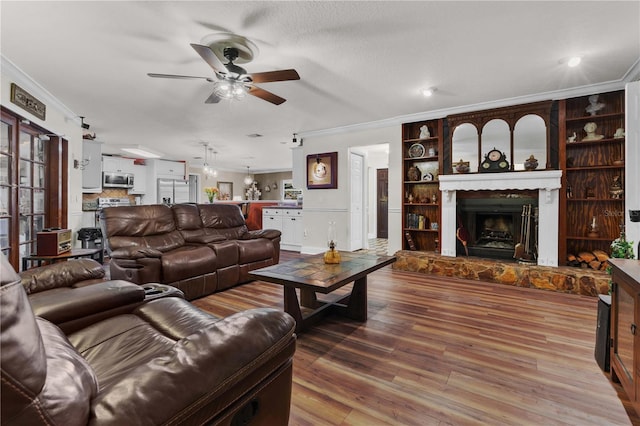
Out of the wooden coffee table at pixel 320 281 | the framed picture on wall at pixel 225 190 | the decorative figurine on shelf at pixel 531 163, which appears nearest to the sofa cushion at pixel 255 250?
the wooden coffee table at pixel 320 281

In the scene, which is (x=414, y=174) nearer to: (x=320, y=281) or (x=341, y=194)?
(x=341, y=194)

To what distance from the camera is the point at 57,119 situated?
4.17m

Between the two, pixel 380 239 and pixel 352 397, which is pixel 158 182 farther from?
pixel 352 397

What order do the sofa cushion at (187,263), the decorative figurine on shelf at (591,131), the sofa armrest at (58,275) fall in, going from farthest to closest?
the decorative figurine on shelf at (591,131)
the sofa cushion at (187,263)
the sofa armrest at (58,275)

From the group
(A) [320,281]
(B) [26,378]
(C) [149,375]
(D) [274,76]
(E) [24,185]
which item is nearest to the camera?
(B) [26,378]

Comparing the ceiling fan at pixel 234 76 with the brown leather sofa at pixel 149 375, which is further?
the ceiling fan at pixel 234 76

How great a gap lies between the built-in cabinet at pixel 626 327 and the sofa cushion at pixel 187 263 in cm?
337

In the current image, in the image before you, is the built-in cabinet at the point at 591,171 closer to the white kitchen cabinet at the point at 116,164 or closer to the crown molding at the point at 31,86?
the crown molding at the point at 31,86

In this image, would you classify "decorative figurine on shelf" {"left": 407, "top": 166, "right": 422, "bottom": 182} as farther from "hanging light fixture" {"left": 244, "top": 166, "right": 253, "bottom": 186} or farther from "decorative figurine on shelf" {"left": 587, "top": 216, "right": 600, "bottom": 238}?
"hanging light fixture" {"left": 244, "top": 166, "right": 253, "bottom": 186}

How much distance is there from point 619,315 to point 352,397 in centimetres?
151

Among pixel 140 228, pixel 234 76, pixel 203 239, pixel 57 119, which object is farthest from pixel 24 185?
pixel 234 76

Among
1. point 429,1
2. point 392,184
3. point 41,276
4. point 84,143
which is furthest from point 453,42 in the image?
point 84,143

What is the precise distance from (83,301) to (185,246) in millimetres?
2310

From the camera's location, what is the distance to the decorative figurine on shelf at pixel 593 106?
370cm
